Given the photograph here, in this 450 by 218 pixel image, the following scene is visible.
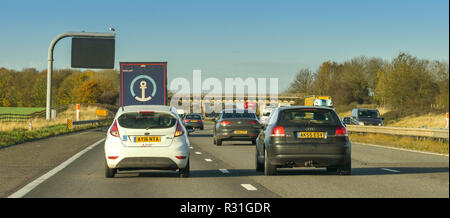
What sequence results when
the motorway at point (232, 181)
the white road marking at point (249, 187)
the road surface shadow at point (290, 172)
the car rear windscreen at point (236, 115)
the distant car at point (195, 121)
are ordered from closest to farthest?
the motorway at point (232, 181) → the white road marking at point (249, 187) → the road surface shadow at point (290, 172) → the car rear windscreen at point (236, 115) → the distant car at point (195, 121)

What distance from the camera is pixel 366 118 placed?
4122 cm

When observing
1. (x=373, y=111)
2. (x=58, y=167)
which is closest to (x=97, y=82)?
(x=373, y=111)

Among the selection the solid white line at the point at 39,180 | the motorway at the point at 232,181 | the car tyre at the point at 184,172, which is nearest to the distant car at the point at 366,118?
the motorway at the point at 232,181

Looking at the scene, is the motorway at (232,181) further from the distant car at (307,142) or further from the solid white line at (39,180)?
the distant car at (307,142)

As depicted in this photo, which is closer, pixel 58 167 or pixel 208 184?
pixel 208 184

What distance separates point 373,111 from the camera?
140 feet

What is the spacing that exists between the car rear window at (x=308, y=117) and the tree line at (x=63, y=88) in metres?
103

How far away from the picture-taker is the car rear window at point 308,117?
12359mm

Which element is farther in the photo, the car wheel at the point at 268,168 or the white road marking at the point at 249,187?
the car wheel at the point at 268,168

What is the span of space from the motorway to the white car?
1.05ft

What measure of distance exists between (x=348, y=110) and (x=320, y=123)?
72596 mm

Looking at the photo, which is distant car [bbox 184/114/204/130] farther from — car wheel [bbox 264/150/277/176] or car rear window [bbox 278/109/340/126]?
car rear window [bbox 278/109/340/126]
